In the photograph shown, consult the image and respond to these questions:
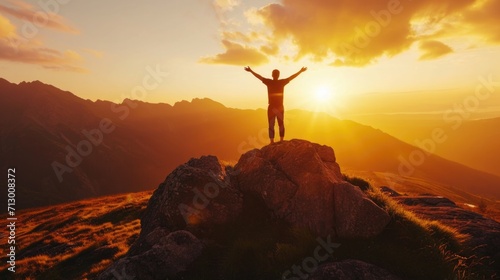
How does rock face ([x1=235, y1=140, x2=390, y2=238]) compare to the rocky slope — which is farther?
rock face ([x1=235, y1=140, x2=390, y2=238])

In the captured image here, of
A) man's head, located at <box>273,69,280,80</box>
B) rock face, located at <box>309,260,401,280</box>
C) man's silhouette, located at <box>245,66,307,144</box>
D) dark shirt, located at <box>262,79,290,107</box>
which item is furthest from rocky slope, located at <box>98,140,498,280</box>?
man's head, located at <box>273,69,280,80</box>

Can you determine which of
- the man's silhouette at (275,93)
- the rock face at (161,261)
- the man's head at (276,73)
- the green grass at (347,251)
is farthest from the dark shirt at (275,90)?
the rock face at (161,261)

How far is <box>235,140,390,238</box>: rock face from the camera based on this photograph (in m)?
11.3

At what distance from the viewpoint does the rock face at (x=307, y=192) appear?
1134cm

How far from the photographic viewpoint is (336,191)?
1280cm

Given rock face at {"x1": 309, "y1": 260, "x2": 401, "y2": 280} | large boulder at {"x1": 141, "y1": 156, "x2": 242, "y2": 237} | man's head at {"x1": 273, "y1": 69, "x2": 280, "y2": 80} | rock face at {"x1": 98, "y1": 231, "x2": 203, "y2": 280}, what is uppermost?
man's head at {"x1": 273, "y1": 69, "x2": 280, "y2": 80}

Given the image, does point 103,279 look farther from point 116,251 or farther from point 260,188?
point 116,251

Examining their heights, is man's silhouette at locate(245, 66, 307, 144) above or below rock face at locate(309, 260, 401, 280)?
above

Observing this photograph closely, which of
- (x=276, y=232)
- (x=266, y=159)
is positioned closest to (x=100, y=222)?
(x=266, y=159)

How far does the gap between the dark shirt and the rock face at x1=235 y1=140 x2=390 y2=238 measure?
2.79m

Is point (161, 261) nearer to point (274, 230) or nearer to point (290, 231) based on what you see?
point (274, 230)

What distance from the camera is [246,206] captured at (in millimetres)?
14711

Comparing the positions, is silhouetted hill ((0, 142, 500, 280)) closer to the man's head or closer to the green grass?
the green grass

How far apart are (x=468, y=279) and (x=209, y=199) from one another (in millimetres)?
10231
